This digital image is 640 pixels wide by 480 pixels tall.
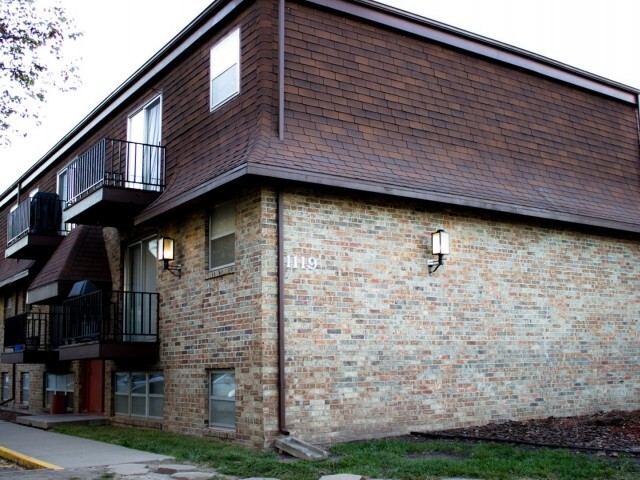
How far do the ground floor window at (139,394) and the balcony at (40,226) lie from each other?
4937 millimetres

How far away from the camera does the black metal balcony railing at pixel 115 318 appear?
13.3 meters

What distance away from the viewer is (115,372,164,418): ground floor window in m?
13.6

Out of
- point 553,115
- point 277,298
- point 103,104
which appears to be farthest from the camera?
point 103,104

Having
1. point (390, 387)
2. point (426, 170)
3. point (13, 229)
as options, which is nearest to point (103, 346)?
point (390, 387)

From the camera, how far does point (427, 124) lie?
523 inches

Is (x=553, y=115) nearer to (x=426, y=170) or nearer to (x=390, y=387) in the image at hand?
(x=426, y=170)

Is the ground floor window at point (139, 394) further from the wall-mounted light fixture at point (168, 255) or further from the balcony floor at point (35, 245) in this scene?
the balcony floor at point (35, 245)

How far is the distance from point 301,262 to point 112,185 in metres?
4.83

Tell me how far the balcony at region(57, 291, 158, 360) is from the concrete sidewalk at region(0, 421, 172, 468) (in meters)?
1.50

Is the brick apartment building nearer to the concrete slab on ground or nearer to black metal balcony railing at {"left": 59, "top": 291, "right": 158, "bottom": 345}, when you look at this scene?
black metal balcony railing at {"left": 59, "top": 291, "right": 158, "bottom": 345}

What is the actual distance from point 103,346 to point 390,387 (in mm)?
4920

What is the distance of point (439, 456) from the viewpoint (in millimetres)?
9461

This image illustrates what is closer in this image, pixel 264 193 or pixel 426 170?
pixel 264 193

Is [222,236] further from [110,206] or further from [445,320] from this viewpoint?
[445,320]
